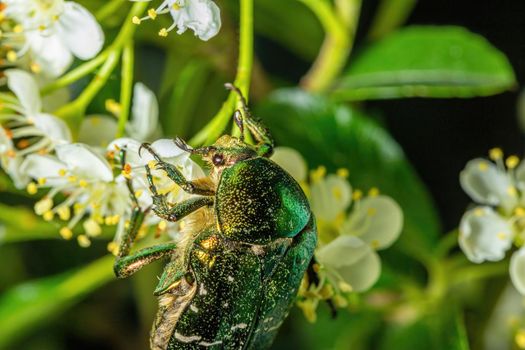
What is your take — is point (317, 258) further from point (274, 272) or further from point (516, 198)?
point (516, 198)

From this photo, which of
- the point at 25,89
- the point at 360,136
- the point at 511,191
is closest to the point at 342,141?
the point at 360,136

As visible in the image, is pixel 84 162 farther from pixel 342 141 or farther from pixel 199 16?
pixel 342 141

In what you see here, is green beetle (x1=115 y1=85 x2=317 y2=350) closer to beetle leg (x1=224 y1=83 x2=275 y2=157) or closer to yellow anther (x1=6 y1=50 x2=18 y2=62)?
beetle leg (x1=224 y1=83 x2=275 y2=157)

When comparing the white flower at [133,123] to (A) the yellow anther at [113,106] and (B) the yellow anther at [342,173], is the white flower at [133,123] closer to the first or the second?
(A) the yellow anther at [113,106]

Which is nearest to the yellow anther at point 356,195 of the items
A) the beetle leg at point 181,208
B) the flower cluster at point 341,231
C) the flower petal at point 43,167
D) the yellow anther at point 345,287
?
the flower cluster at point 341,231

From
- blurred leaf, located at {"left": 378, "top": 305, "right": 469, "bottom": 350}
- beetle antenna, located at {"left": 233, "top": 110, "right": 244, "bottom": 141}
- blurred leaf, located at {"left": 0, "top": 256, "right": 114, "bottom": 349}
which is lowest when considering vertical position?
blurred leaf, located at {"left": 0, "top": 256, "right": 114, "bottom": 349}

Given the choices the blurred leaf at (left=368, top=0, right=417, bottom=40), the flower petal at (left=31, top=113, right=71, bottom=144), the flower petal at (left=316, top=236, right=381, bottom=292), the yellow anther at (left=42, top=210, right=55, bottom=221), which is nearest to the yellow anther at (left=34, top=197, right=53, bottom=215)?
the yellow anther at (left=42, top=210, right=55, bottom=221)

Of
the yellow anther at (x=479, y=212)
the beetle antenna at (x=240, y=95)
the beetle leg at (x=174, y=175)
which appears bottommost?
the yellow anther at (x=479, y=212)
